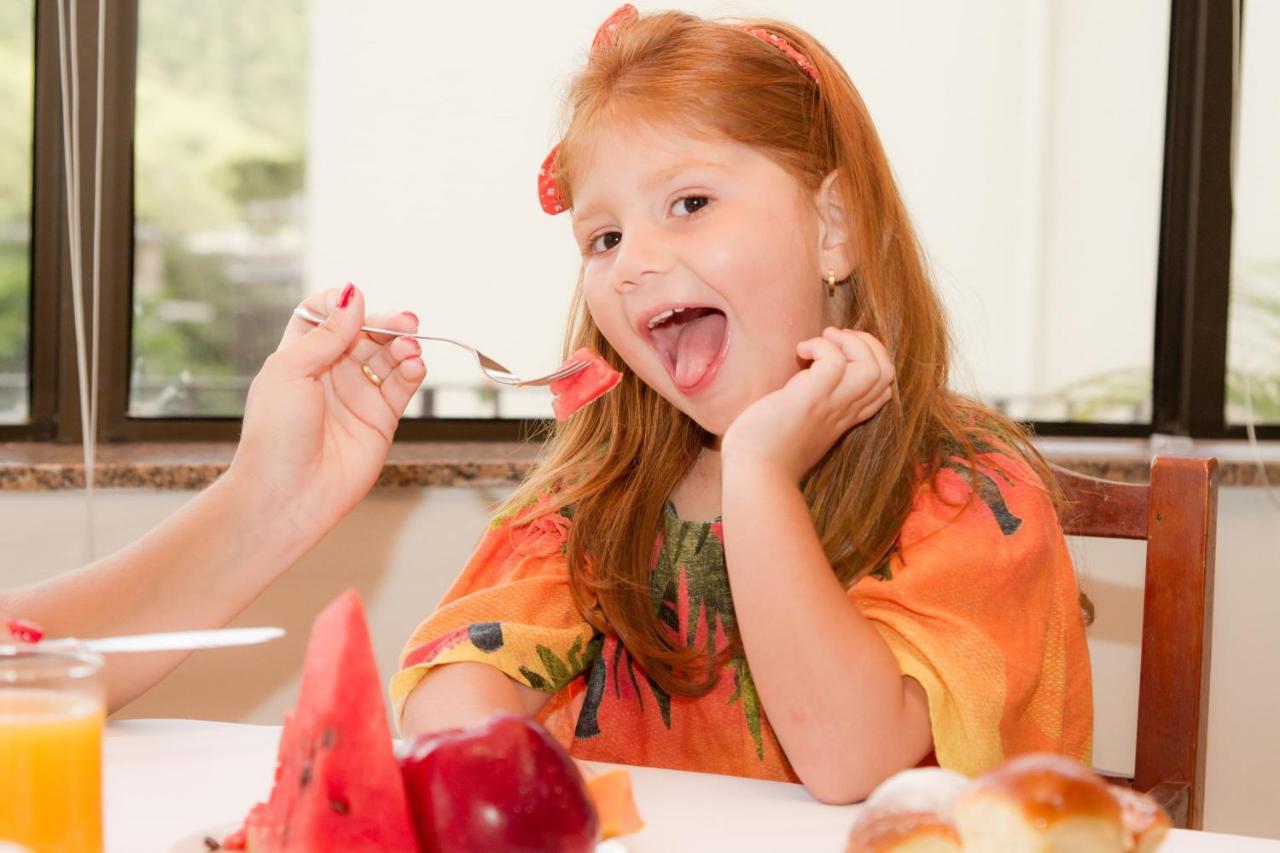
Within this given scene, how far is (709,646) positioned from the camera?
124 cm

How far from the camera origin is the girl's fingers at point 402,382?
4.03 ft

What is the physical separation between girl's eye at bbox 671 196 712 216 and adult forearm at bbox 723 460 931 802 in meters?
0.28

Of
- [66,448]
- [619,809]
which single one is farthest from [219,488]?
[66,448]

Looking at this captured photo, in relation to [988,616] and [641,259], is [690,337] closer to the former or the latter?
[641,259]

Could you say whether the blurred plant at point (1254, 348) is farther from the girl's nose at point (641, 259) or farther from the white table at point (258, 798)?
the white table at point (258, 798)

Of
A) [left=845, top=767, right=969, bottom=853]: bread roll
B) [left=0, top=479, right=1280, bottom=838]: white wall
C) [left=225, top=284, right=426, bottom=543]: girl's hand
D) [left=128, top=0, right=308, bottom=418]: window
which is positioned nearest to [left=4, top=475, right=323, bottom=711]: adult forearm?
[left=225, top=284, right=426, bottom=543]: girl's hand

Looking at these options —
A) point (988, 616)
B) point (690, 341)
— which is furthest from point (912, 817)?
point (690, 341)

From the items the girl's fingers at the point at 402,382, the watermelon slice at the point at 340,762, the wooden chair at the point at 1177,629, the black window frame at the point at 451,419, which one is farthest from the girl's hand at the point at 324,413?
the black window frame at the point at 451,419

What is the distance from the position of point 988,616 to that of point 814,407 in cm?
21

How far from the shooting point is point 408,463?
6.19ft

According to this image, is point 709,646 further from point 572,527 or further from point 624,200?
point 624,200

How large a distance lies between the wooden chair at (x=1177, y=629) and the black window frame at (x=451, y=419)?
109cm

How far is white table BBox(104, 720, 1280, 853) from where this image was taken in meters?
0.73

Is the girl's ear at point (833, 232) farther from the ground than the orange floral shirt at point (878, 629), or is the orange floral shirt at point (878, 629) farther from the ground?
the girl's ear at point (833, 232)
